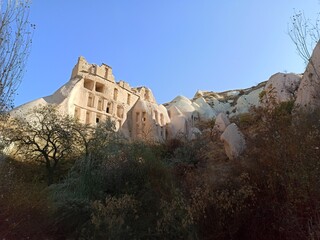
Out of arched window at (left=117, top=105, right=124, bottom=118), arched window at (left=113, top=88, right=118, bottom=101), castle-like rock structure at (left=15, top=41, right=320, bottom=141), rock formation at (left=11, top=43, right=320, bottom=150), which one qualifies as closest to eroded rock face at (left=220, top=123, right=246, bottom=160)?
rock formation at (left=11, top=43, right=320, bottom=150)

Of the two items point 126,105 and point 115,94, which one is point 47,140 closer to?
point 115,94

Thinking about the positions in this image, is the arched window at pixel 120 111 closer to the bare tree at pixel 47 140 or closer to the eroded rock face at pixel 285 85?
the bare tree at pixel 47 140

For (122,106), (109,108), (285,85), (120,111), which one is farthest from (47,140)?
(122,106)

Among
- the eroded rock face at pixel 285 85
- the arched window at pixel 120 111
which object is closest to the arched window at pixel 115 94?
the arched window at pixel 120 111

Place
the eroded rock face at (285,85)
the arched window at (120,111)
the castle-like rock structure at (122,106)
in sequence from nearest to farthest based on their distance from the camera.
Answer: the eroded rock face at (285,85), the castle-like rock structure at (122,106), the arched window at (120,111)

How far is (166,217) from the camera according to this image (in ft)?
16.5

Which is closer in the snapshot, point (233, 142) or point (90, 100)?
point (233, 142)

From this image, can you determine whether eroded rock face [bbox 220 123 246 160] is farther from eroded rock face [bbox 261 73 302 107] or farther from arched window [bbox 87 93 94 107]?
arched window [bbox 87 93 94 107]

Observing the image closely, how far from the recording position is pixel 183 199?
546 cm

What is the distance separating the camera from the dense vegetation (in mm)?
4973

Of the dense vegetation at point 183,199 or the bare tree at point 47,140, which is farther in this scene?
the bare tree at point 47,140

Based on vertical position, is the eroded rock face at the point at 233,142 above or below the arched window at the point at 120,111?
below

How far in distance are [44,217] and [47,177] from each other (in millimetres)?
5654

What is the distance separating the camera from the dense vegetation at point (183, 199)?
4973mm
